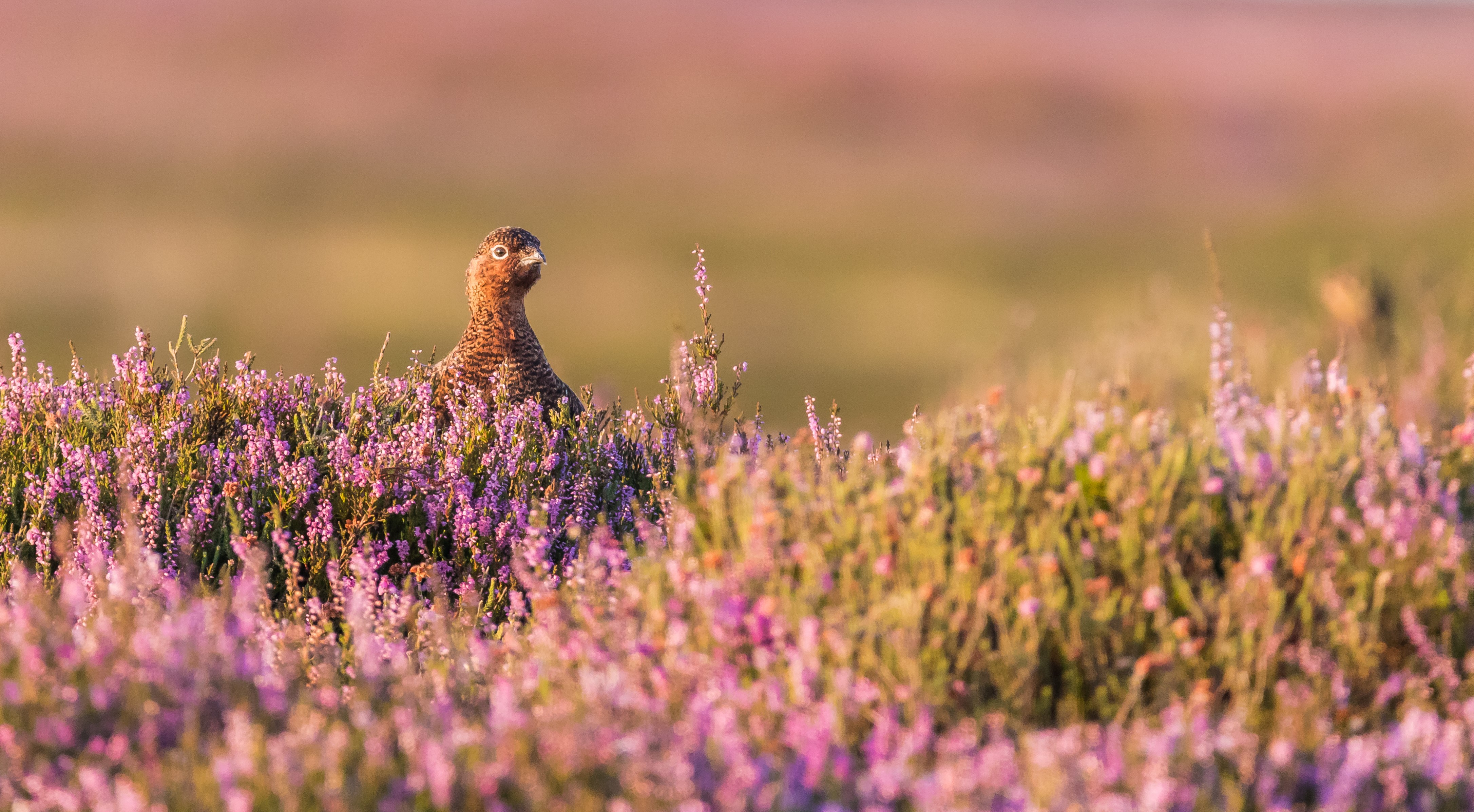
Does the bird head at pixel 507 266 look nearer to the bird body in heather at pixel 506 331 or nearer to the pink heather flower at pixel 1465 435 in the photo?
the bird body in heather at pixel 506 331

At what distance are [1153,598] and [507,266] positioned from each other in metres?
3.14

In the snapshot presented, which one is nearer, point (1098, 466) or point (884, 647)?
point (884, 647)

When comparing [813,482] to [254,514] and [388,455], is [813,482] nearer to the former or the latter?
[388,455]

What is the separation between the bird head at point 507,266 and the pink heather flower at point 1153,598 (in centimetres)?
298

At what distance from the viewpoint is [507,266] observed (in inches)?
203

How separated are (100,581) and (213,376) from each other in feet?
6.32

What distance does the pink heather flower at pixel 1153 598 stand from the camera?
2770 millimetres

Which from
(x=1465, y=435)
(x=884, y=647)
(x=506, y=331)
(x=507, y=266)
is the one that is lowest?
(x=884, y=647)

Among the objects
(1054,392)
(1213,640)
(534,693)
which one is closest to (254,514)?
(534,693)

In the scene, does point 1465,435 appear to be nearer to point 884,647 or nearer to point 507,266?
point 884,647

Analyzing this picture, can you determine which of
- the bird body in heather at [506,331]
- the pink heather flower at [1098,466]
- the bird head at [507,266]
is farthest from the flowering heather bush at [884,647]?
the bird head at [507,266]

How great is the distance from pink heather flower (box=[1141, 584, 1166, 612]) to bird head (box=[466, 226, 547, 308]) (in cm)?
298

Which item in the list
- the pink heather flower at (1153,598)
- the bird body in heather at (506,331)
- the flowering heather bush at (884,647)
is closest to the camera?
the flowering heather bush at (884,647)

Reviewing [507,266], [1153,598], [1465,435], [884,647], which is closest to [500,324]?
[507,266]
